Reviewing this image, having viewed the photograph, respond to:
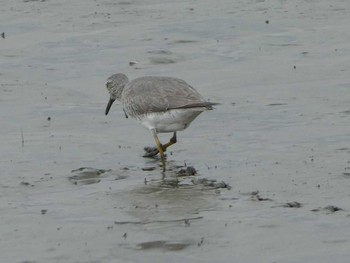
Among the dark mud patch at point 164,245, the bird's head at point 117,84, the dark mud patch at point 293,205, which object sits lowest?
the dark mud patch at point 164,245

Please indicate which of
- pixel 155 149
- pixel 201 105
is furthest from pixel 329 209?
pixel 155 149

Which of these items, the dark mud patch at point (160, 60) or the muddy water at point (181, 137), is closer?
the muddy water at point (181, 137)

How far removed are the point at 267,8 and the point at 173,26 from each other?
2.18 metres

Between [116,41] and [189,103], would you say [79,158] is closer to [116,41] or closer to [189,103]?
[189,103]

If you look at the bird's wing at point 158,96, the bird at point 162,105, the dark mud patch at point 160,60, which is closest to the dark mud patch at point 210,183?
the bird at point 162,105

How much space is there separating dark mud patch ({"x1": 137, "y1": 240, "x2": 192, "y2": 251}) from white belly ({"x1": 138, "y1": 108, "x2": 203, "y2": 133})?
121 inches

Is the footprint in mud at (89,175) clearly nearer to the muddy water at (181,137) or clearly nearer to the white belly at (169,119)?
the muddy water at (181,137)

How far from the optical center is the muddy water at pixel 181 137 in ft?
31.7

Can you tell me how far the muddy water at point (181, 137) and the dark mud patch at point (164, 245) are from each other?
2 centimetres

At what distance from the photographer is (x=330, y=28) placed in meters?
19.7

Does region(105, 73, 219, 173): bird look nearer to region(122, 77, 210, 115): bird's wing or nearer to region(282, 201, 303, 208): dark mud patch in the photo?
region(122, 77, 210, 115): bird's wing

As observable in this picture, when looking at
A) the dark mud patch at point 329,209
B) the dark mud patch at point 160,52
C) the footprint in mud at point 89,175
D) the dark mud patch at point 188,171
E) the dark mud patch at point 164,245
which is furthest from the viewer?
the dark mud patch at point 160,52

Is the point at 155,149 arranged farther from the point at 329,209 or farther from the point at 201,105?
the point at 329,209

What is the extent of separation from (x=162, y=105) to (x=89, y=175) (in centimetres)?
125
